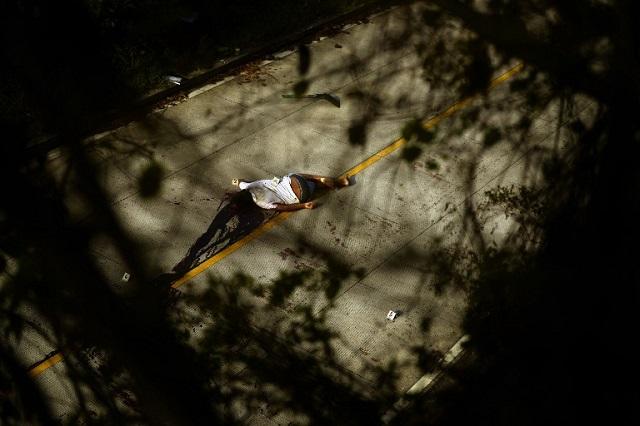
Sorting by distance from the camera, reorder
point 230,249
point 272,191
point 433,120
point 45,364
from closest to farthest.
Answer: point 45,364 → point 230,249 → point 272,191 → point 433,120

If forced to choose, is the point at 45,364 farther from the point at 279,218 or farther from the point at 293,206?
the point at 293,206

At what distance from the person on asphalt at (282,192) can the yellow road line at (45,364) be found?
3.28 m

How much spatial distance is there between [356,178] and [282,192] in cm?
134

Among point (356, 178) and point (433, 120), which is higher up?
point (433, 120)

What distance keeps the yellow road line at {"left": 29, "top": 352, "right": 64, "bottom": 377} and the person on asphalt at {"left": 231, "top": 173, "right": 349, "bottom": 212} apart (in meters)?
3.28

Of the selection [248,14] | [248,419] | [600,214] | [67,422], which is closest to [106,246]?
[67,422]

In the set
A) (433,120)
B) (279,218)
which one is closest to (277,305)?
(279,218)

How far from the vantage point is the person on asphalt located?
7.89m

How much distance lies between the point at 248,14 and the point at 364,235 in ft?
Result: 19.4

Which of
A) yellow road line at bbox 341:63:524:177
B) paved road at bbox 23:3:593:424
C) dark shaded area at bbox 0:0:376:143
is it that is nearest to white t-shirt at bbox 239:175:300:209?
paved road at bbox 23:3:593:424

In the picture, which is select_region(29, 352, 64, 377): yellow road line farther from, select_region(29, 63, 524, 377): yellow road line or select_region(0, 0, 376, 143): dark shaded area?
select_region(0, 0, 376, 143): dark shaded area

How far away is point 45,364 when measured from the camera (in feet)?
21.3

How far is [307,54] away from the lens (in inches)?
421

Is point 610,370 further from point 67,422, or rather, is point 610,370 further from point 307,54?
point 307,54
